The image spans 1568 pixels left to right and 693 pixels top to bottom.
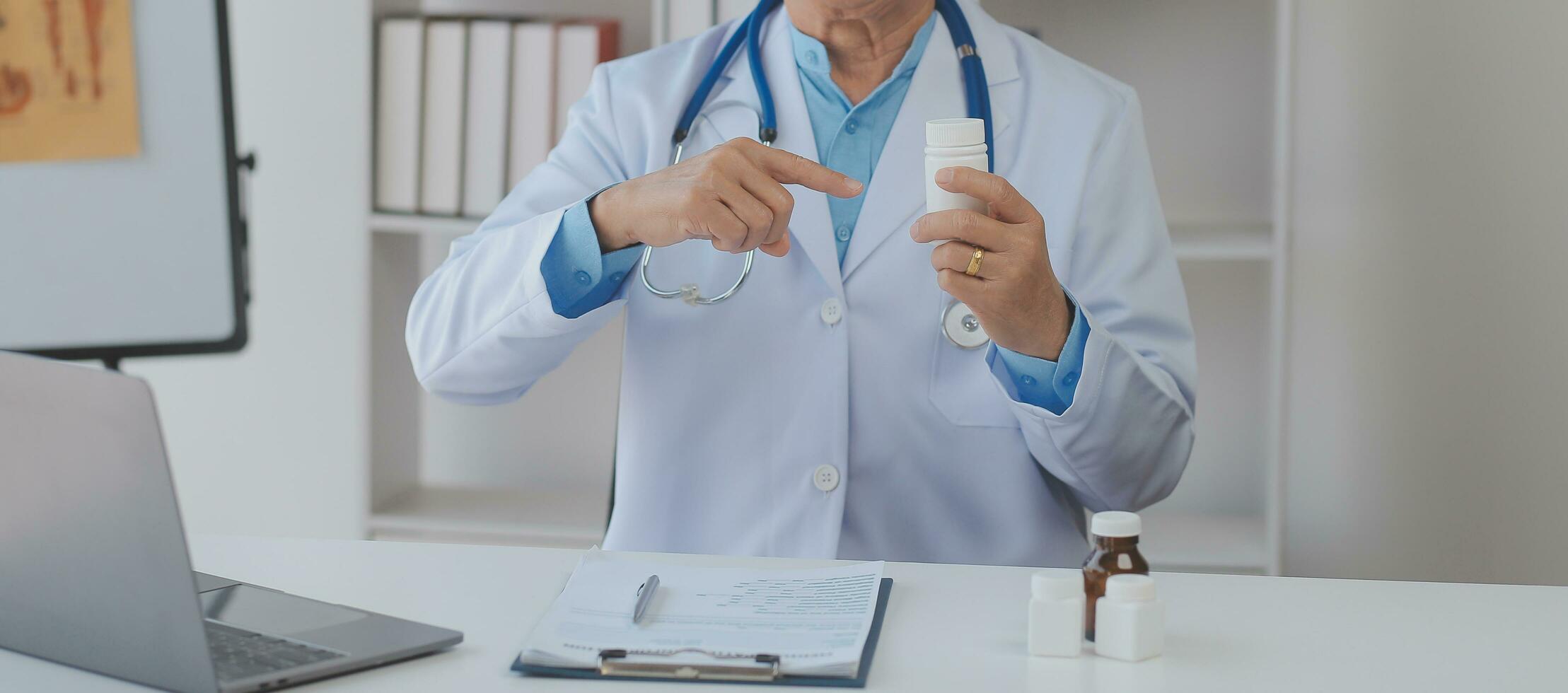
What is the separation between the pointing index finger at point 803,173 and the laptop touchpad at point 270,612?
53cm

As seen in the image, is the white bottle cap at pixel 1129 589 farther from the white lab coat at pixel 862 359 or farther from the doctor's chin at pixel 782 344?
the white lab coat at pixel 862 359

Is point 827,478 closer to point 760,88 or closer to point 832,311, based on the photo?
point 832,311

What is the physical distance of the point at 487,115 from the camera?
2.18 m

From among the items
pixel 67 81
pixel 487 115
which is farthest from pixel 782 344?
pixel 67 81

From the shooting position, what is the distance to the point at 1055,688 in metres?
0.86

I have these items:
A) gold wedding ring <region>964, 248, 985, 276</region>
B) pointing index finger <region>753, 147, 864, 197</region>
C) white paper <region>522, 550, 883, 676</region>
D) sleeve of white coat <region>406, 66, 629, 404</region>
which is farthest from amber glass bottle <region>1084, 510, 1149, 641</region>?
sleeve of white coat <region>406, 66, 629, 404</region>

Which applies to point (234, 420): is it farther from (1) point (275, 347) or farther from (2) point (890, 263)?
(2) point (890, 263)

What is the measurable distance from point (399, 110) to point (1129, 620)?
64.7 inches

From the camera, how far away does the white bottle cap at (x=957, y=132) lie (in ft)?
3.55

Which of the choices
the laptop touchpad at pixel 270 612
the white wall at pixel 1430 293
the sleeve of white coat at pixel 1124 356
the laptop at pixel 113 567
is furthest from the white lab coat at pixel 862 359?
the white wall at pixel 1430 293

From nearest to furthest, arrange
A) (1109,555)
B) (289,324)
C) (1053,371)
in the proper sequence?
(1109,555), (1053,371), (289,324)

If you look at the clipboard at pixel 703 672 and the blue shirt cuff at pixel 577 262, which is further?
the blue shirt cuff at pixel 577 262

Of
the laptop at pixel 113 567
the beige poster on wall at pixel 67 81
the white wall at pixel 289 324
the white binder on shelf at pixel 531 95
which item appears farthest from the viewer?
the white wall at pixel 289 324

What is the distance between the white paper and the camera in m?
0.90
